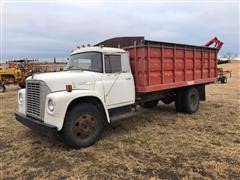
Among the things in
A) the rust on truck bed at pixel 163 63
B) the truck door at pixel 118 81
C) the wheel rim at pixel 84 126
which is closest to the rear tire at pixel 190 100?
the rust on truck bed at pixel 163 63

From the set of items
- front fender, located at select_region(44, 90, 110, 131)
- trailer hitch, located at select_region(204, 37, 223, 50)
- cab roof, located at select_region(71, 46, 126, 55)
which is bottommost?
front fender, located at select_region(44, 90, 110, 131)

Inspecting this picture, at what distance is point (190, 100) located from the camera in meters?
8.20

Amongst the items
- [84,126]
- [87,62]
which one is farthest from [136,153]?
[87,62]

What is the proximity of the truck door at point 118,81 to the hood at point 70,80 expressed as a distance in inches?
15.2

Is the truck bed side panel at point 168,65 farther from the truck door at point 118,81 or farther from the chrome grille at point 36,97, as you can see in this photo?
the chrome grille at point 36,97

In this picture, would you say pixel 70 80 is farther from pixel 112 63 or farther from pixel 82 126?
pixel 112 63

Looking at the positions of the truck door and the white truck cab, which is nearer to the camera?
the white truck cab

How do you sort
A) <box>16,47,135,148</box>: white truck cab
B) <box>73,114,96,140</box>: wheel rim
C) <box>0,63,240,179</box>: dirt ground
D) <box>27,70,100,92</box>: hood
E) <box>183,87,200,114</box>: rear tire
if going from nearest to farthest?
<box>0,63,240,179</box>: dirt ground → <box>16,47,135,148</box>: white truck cab → <box>27,70,100,92</box>: hood → <box>73,114,96,140</box>: wheel rim → <box>183,87,200,114</box>: rear tire

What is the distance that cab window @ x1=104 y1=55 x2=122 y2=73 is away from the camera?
5.73 meters

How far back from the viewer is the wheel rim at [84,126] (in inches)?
193

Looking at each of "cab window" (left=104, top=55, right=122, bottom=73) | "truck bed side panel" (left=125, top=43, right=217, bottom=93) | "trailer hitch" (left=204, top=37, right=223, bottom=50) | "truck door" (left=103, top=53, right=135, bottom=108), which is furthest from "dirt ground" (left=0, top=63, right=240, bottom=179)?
"trailer hitch" (left=204, top=37, right=223, bottom=50)

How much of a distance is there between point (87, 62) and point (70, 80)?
0.99m

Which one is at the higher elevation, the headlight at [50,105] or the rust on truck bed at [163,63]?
the rust on truck bed at [163,63]

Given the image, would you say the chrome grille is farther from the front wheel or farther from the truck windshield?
the truck windshield
